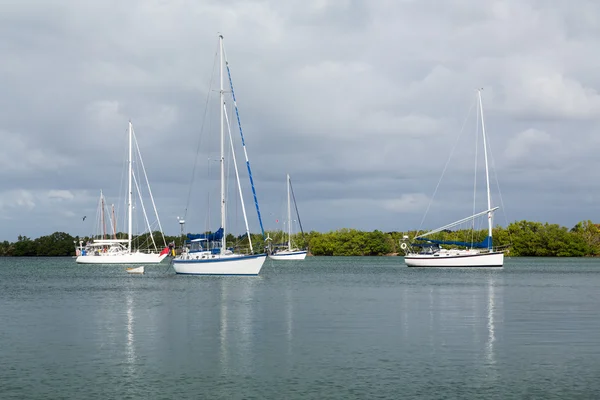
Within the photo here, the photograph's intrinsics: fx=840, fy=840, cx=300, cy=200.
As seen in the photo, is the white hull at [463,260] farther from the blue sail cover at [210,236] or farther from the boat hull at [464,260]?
the blue sail cover at [210,236]

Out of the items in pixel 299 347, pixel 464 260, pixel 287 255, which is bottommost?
pixel 299 347

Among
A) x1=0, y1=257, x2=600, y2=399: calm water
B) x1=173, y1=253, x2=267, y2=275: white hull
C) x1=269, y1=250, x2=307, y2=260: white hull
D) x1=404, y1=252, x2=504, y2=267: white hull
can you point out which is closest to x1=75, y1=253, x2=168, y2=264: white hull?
x1=269, y1=250, x2=307, y2=260: white hull

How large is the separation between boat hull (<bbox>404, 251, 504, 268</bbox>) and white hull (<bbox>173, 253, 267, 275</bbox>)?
41.2m

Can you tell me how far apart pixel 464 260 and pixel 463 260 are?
0.16m

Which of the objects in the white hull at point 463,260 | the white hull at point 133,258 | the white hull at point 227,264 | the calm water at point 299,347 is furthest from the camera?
the white hull at point 133,258

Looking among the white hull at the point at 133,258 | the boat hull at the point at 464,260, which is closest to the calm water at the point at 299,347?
the boat hull at the point at 464,260

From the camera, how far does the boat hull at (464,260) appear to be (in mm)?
113750

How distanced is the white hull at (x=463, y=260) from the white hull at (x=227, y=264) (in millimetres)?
41189

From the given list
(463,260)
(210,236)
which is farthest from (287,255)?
(210,236)

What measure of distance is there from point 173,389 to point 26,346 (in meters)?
12.2

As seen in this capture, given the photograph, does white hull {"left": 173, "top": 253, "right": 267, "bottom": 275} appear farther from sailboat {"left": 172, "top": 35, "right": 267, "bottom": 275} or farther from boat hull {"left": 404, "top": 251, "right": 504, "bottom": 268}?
boat hull {"left": 404, "top": 251, "right": 504, "bottom": 268}

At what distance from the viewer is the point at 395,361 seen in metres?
32.2

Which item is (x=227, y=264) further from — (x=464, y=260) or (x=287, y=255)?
(x=287, y=255)

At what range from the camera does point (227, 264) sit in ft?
261
